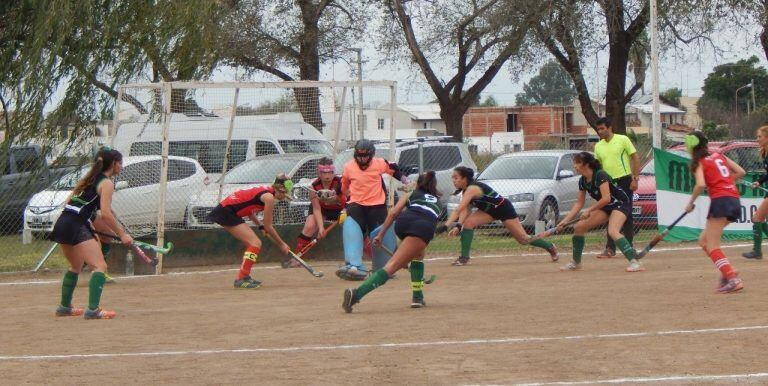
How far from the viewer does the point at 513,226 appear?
15.4m

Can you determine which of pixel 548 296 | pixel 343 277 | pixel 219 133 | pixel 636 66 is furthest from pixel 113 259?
pixel 636 66

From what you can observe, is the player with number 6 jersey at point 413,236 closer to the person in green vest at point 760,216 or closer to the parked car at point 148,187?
the person in green vest at point 760,216

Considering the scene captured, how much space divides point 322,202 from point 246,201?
223 cm

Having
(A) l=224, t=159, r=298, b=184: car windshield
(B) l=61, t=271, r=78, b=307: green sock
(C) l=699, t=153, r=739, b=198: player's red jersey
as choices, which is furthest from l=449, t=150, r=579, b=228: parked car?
(B) l=61, t=271, r=78, b=307: green sock

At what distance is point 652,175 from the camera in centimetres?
2091

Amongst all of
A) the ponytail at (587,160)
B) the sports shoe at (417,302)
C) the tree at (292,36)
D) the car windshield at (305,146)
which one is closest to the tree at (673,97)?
the tree at (292,36)

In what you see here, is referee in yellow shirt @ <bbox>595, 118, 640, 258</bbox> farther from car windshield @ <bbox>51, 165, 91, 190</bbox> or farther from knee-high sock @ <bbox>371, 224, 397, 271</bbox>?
car windshield @ <bbox>51, 165, 91, 190</bbox>

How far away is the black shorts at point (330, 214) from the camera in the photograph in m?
16.0

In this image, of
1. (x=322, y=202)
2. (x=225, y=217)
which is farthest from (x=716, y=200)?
(x=322, y=202)

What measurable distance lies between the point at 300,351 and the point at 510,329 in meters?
1.87

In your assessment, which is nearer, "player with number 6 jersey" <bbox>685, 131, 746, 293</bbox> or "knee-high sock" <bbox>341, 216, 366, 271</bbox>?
"player with number 6 jersey" <bbox>685, 131, 746, 293</bbox>

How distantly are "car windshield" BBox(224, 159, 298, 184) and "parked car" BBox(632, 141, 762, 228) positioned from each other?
581 centimetres

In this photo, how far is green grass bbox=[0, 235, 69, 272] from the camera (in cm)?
1711

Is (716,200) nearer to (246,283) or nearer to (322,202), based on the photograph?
(246,283)
